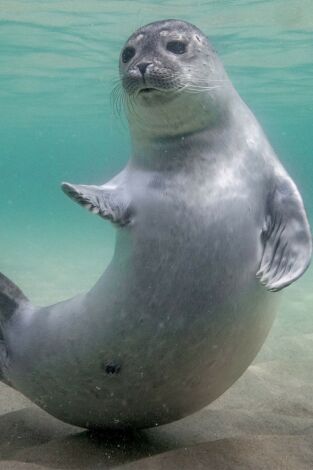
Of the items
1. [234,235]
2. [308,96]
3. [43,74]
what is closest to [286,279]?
[234,235]

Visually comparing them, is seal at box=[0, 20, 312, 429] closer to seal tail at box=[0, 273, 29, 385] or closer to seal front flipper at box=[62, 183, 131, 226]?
seal front flipper at box=[62, 183, 131, 226]

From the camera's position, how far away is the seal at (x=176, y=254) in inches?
120

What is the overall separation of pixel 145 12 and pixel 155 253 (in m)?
15.2

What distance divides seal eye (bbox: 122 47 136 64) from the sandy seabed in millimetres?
2333

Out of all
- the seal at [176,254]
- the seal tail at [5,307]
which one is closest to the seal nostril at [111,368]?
the seal at [176,254]

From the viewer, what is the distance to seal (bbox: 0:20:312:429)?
3.04 metres

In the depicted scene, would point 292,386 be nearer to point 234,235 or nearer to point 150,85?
point 234,235

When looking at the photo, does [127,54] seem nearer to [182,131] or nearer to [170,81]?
[170,81]

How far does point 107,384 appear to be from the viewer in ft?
10.6

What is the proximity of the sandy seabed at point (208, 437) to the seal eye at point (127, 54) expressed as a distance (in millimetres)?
2333

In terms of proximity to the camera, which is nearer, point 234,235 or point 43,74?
point 234,235

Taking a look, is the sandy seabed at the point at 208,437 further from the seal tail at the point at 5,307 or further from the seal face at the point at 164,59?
the seal face at the point at 164,59

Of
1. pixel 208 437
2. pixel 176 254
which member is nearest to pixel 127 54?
pixel 176 254

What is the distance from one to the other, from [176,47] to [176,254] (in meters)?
1.28
